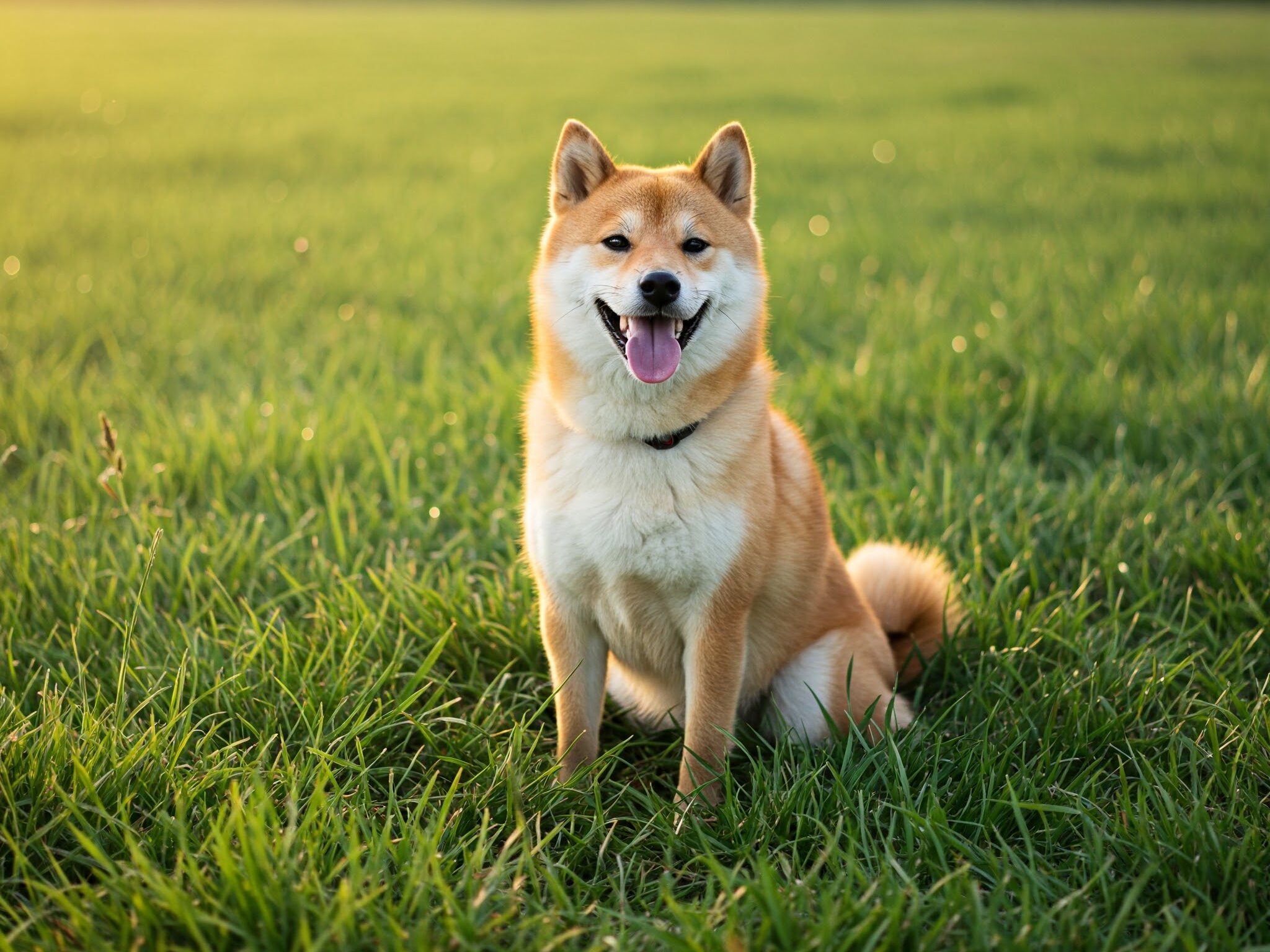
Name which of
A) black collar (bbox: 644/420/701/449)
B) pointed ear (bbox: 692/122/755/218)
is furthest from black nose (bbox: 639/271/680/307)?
pointed ear (bbox: 692/122/755/218)

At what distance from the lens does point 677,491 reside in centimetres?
231

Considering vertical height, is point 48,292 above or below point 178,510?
above

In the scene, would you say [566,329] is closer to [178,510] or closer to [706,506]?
[706,506]

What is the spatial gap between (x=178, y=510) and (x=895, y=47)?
71.3 ft

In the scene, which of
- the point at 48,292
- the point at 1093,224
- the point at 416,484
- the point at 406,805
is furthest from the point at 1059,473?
the point at 48,292

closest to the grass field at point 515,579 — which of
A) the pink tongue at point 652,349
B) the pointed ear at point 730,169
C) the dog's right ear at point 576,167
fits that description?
the pink tongue at point 652,349

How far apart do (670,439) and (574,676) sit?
0.66 meters

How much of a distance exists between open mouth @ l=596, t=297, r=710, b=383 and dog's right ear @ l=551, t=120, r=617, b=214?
0.46 metres

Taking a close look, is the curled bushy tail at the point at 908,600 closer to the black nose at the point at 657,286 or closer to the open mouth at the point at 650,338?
the open mouth at the point at 650,338

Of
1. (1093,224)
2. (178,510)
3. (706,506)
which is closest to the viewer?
(706,506)

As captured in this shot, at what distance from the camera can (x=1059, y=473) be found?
4.09 meters

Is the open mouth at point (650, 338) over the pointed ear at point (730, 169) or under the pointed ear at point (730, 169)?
under

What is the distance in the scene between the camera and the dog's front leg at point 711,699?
2.35 metres

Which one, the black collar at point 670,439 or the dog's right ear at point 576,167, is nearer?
the black collar at point 670,439
